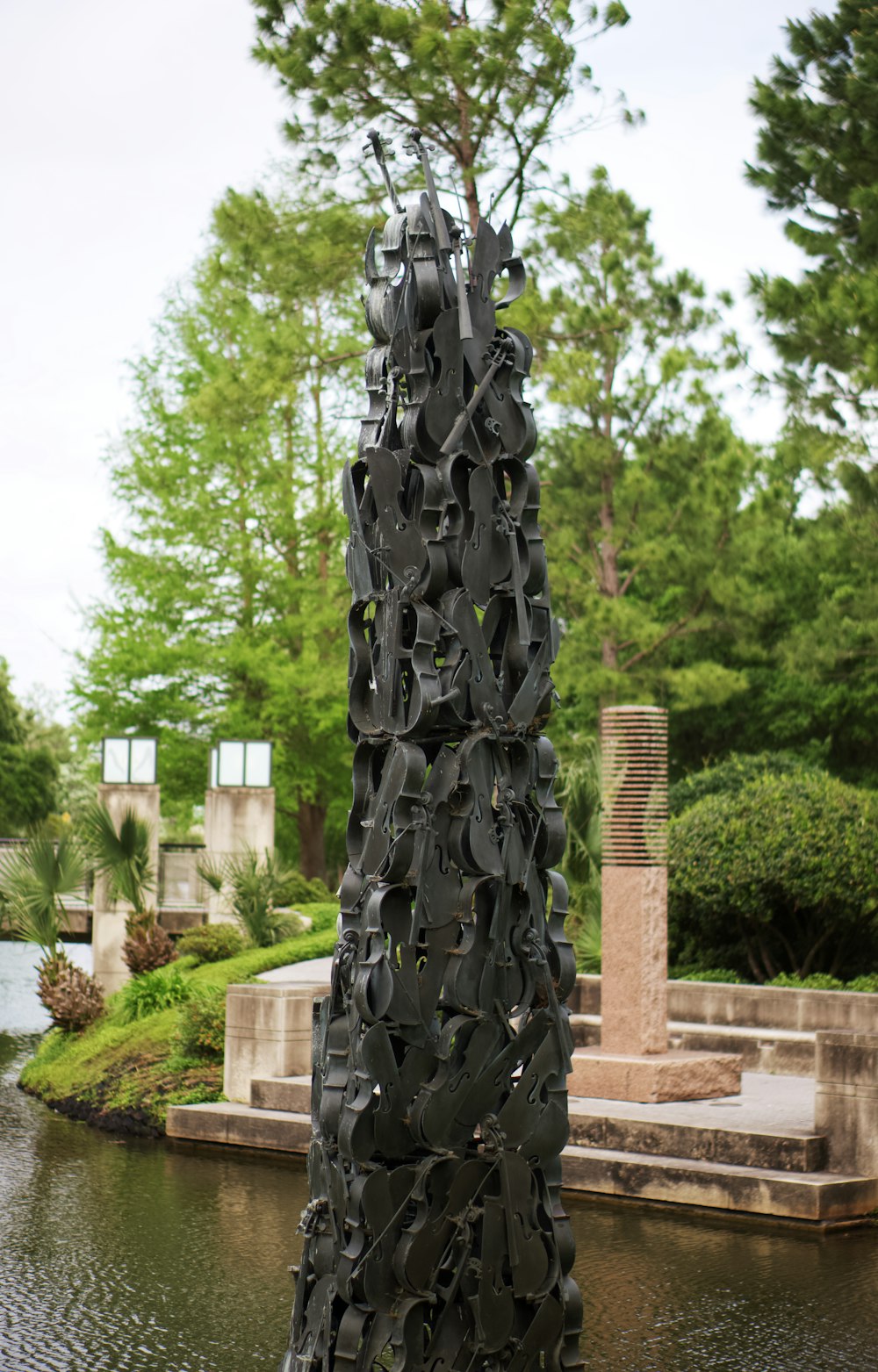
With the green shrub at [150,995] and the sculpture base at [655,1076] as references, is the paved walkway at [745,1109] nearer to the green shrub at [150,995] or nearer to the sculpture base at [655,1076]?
the sculpture base at [655,1076]

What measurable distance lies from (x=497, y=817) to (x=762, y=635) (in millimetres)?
23193

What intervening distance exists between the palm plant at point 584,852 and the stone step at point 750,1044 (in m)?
2.75

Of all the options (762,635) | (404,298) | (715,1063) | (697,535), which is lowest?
(715,1063)

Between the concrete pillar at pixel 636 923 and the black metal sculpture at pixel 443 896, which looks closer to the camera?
the black metal sculpture at pixel 443 896

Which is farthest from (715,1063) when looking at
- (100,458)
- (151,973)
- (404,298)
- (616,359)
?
(100,458)

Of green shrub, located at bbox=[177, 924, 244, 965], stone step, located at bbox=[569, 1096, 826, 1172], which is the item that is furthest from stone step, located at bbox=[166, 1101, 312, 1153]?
green shrub, located at bbox=[177, 924, 244, 965]

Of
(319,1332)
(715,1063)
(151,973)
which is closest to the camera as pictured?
(319,1332)

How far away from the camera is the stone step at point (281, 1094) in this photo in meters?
12.4

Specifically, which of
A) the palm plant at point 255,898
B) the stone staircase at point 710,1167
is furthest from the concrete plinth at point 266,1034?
the palm plant at point 255,898

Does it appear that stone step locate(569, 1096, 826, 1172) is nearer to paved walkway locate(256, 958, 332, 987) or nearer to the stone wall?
the stone wall

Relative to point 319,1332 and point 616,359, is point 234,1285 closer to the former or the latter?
point 319,1332

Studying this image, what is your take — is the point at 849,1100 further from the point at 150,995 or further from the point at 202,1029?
the point at 150,995

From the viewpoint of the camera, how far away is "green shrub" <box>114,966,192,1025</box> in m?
16.3

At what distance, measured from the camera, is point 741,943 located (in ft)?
57.7
